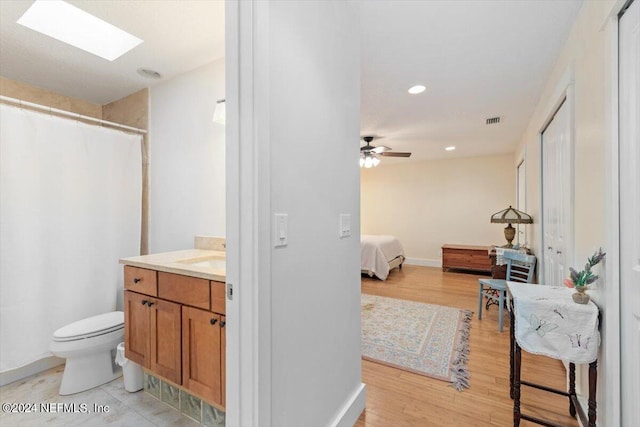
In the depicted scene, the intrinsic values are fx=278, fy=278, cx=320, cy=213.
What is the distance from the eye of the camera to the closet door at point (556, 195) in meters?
1.98

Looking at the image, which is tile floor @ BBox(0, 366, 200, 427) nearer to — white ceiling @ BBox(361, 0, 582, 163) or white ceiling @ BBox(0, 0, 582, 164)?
white ceiling @ BBox(0, 0, 582, 164)

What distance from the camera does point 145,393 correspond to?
1.86 metres

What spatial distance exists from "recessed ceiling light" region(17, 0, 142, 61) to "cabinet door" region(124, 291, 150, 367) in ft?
6.05

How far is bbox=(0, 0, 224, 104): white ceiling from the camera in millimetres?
1730

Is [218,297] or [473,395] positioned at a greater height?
[218,297]

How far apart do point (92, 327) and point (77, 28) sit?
213 cm

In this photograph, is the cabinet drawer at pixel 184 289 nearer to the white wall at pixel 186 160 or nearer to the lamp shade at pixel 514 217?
the white wall at pixel 186 160

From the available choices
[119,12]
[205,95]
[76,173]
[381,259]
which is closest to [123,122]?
[76,173]

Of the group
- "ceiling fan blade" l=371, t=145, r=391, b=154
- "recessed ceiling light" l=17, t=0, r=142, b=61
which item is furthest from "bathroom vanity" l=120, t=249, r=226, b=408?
"ceiling fan blade" l=371, t=145, r=391, b=154

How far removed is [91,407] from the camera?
173 cm

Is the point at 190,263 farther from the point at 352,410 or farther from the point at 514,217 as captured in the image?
the point at 514,217

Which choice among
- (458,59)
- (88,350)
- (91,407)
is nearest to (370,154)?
(458,59)

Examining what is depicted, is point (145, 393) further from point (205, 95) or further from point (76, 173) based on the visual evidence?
point (205, 95)

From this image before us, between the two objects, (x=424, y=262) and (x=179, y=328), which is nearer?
(x=179, y=328)
